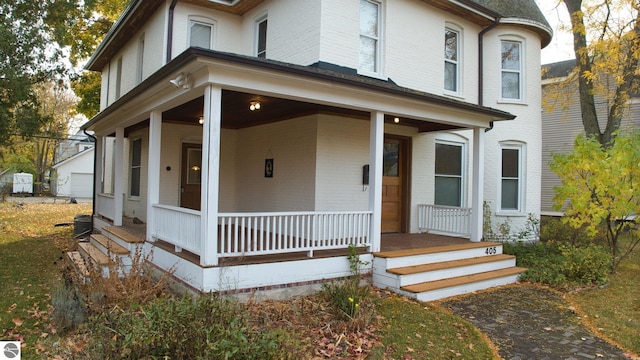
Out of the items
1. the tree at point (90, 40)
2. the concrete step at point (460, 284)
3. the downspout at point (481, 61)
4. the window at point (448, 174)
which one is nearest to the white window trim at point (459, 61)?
the downspout at point (481, 61)

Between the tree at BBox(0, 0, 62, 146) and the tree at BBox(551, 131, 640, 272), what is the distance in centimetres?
1285

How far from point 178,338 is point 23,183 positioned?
1449 inches

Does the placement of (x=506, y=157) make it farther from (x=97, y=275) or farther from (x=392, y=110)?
(x=97, y=275)

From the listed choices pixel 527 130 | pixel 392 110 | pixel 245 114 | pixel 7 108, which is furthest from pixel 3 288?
pixel 527 130

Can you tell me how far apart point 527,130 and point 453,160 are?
2.46 metres

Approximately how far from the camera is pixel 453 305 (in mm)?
6430

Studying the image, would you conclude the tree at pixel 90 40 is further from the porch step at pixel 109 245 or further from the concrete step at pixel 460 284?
the concrete step at pixel 460 284

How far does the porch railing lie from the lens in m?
5.83

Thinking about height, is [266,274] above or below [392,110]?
below

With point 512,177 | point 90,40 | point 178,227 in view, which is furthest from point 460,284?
point 90,40

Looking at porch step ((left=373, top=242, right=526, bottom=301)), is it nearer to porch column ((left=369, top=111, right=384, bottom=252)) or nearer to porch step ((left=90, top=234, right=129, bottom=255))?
porch column ((left=369, top=111, right=384, bottom=252))

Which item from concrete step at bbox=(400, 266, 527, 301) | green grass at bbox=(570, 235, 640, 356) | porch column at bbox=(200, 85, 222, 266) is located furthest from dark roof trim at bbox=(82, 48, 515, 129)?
green grass at bbox=(570, 235, 640, 356)

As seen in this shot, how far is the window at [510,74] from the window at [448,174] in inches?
88.2

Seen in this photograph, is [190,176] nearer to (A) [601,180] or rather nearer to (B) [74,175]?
(A) [601,180]
